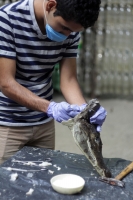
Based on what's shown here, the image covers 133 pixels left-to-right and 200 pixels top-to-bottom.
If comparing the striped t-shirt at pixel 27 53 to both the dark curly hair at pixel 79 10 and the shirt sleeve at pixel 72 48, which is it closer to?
the shirt sleeve at pixel 72 48

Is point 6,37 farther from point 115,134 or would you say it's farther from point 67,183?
point 115,134

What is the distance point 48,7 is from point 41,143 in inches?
31.2

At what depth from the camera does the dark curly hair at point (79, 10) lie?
1606 mm

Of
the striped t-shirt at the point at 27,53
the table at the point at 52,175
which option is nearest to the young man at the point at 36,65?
the striped t-shirt at the point at 27,53

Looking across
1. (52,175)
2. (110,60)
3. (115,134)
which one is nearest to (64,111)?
(52,175)

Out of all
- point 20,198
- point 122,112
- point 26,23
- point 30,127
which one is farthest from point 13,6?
point 122,112

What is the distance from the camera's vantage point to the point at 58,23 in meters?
1.77

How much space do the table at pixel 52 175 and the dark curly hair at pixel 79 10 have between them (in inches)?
27.1

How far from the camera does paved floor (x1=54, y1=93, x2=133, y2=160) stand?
11.8 feet

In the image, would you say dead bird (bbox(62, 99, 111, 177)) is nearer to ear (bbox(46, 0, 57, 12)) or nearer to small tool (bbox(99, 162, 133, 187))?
small tool (bbox(99, 162, 133, 187))

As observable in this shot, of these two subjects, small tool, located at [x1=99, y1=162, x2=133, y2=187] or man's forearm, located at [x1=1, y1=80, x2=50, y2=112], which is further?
man's forearm, located at [x1=1, y1=80, x2=50, y2=112]

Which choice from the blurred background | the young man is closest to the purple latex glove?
the young man

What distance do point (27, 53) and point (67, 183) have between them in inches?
27.7

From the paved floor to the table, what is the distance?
1.62 metres
